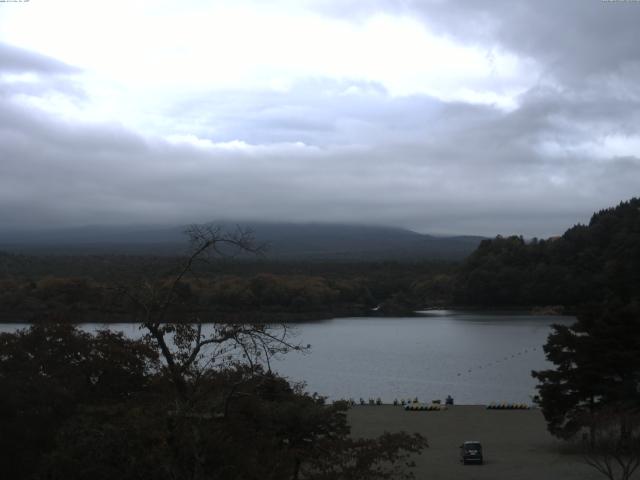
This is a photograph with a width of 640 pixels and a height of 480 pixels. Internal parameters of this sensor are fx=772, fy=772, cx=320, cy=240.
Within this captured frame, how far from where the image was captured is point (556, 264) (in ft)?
257

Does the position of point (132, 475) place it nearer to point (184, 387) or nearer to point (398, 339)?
point (184, 387)

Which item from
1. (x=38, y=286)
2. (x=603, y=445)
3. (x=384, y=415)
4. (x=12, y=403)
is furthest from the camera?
(x=38, y=286)

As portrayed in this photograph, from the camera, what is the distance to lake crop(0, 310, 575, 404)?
112ft

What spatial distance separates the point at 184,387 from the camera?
7434 mm

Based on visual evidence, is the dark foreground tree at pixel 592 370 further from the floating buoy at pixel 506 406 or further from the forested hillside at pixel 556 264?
the forested hillside at pixel 556 264

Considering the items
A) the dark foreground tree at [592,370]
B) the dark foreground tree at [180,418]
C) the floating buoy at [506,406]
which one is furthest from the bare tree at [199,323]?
the floating buoy at [506,406]

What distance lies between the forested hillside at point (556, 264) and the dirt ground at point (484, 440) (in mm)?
48730

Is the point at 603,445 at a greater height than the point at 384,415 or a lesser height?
greater

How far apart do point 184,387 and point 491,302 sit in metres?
76.8

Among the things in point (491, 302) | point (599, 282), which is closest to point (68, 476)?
point (599, 282)

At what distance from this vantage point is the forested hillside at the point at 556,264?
7338 centimetres

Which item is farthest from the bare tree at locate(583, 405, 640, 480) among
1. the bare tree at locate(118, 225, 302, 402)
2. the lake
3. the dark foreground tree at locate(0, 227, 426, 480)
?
the bare tree at locate(118, 225, 302, 402)

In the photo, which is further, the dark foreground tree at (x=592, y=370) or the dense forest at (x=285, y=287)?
the dense forest at (x=285, y=287)

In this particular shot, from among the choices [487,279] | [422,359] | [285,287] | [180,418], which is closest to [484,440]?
[180,418]
